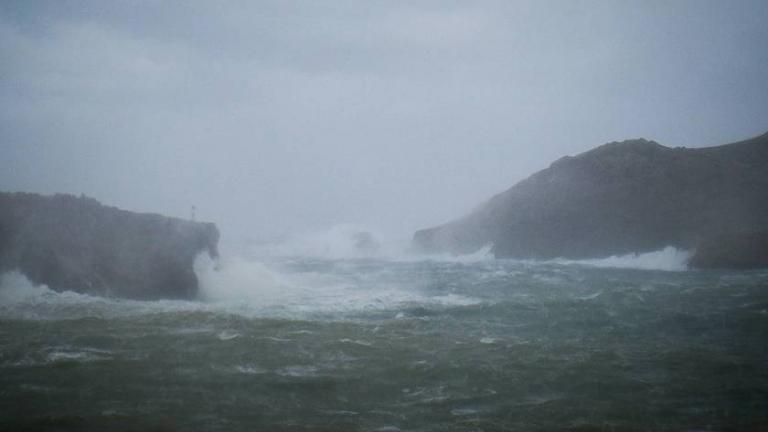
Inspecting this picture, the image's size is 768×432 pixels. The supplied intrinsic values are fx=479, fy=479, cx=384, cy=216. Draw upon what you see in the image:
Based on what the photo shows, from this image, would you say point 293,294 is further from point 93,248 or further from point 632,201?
point 632,201

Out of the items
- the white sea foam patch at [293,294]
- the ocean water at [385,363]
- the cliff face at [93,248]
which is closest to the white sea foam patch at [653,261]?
the ocean water at [385,363]

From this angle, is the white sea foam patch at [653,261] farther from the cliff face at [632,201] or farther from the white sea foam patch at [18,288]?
the white sea foam patch at [18,288]

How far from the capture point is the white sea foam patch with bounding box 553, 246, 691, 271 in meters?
41.5

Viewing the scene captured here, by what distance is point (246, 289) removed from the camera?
2752 centimetres

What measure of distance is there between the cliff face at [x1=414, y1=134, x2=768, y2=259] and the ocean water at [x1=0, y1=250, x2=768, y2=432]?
87.2 feet

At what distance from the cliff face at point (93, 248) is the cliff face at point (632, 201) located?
42158 mm

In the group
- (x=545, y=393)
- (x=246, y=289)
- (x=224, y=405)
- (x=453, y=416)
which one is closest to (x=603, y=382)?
(x=545, y=393)

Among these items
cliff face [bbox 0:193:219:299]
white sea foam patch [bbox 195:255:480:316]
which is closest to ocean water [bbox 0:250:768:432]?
white sea foam patch [bbox 195:255:480:316]

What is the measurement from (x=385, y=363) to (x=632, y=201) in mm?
49299

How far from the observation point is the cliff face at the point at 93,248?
2416cm

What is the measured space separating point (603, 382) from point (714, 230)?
44239 mm

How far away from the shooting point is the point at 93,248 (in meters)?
25.4

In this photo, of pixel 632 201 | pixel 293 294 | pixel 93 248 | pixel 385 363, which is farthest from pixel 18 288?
pixel 632 201

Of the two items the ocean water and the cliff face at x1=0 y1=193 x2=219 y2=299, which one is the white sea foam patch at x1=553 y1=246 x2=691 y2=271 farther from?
the cliff face at x1=0 y1=193 x2=219 y2=299
